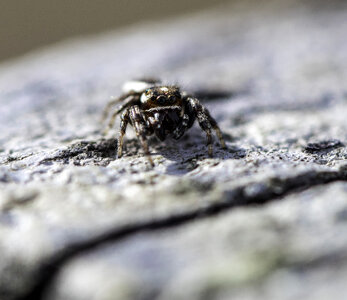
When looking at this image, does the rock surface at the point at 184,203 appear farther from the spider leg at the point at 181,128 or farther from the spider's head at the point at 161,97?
the spider's head at the point at 161,97

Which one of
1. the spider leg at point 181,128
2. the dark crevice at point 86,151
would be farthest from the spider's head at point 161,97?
the dark crevice at point 86,151

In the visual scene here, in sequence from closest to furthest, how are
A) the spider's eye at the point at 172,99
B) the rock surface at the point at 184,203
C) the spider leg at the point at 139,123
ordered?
the rock surface at the point at 184,203
the spider leg at the point at 139,123
the spider's eye at the point at 172,99

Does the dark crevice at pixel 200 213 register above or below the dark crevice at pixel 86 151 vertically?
below

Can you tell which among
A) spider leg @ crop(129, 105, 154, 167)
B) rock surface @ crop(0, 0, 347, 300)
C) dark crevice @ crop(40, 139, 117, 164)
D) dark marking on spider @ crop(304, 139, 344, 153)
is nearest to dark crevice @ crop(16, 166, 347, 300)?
rock surface @ crop(0, 0, 347, 300)

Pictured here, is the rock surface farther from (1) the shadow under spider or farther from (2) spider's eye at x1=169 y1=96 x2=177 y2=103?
(2) spider's eye at x1=169 y1=96 x2=177 y2=103

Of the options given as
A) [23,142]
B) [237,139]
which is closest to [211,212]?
[237,139]

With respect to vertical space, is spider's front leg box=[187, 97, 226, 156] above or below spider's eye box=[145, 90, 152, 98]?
below
